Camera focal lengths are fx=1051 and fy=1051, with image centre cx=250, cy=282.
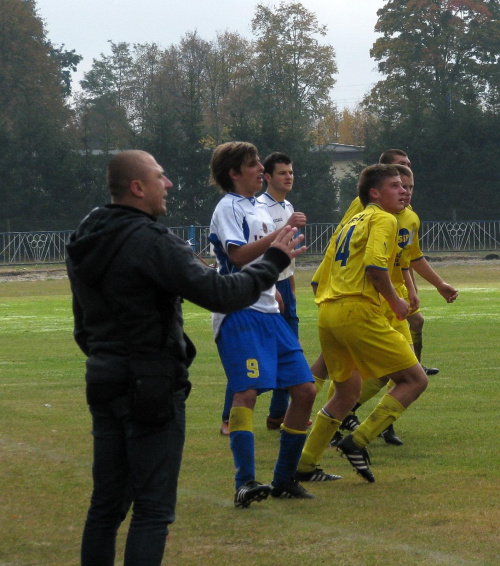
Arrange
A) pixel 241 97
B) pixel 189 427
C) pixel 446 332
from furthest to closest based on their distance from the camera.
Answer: pixel 241 97
pixel 446 332
pixel 189 427

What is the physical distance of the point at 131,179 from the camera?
385cm

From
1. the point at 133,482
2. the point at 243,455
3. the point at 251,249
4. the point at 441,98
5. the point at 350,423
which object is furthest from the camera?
the point at 441,98

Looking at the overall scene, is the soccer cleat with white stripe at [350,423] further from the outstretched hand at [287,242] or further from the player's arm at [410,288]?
the outstretched hand at [287,242]

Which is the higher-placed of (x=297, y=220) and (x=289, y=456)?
(x=297, y=220)

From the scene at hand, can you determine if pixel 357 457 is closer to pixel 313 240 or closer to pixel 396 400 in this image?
pixel 396 400

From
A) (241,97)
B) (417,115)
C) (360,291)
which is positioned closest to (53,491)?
(360,291)

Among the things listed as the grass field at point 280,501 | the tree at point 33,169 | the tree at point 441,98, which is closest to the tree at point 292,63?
the tree at point 441,98

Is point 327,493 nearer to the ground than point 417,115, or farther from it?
nearer to the ground

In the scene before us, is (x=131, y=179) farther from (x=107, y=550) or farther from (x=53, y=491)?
(x=53, y=491)

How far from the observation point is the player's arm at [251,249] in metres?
5.14

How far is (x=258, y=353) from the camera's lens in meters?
5.73

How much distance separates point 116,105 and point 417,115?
47.0m

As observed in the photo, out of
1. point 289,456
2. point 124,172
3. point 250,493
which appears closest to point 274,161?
point 289,456

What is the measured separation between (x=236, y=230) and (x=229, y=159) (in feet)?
1.42
